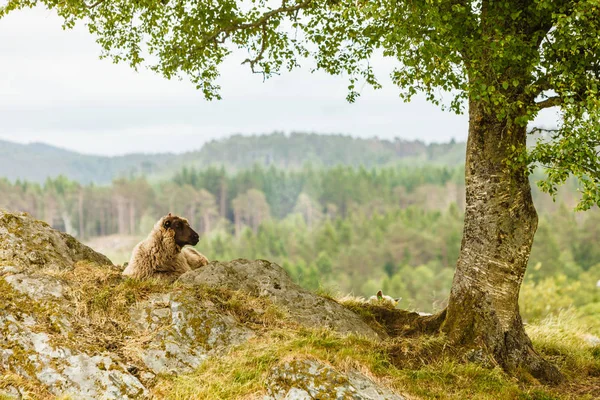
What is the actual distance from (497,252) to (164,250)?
640 centimetres

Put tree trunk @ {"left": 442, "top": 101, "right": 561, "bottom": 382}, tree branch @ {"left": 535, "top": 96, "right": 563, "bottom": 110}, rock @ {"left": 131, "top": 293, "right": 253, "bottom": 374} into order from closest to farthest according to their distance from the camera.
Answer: rock @ {"left": 131, "top": 293, "right": 253, "bottom": 374}, tree branch @ {"left": 535, "top": 96, "right": 563, "bottom": 110}, tree trunk @ {"left": 442, "top": 101, "right": 561, "bottom": 382}

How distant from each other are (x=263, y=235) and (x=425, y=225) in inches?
1560

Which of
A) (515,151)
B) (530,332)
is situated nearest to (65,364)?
(515,151)

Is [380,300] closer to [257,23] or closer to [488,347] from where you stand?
[488,347]

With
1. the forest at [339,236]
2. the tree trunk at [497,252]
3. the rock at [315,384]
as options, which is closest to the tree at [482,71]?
the tree trunk at [497,252]

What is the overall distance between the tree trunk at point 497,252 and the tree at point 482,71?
2 cm

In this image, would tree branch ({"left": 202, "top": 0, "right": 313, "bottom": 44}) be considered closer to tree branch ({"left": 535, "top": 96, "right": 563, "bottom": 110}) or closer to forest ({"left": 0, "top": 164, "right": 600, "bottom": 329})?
tree branch ({"left": 535, "top": 96, "right": 563, "bottom": 110})

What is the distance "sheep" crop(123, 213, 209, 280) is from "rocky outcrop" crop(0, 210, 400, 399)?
2.25 ft

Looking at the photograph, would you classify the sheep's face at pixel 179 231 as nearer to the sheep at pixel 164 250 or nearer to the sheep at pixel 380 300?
the sheep at pixel 164 250

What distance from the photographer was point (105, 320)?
9812mm

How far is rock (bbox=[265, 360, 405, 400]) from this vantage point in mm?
8562

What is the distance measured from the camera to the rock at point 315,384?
856 cm

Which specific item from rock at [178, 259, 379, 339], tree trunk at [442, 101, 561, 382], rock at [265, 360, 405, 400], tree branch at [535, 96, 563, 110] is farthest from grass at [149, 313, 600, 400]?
tree branch at [535, 96, 563, 110]

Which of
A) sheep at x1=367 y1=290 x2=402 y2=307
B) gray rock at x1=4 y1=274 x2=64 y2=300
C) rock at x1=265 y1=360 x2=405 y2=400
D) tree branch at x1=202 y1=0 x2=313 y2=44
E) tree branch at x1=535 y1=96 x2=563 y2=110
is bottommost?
sheep at x1=367 y1=290 x2=402 y2=307
